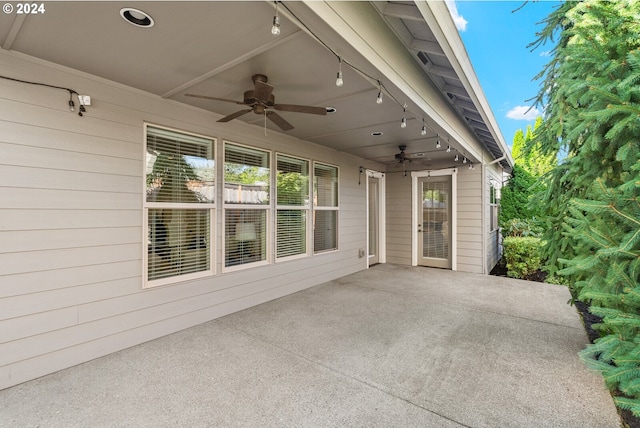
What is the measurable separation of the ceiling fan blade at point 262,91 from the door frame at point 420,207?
5254mm

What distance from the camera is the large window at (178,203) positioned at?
3.09 meters

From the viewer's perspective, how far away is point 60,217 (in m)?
2.48

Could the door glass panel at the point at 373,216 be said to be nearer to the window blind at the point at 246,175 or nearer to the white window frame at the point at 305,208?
the white window frame at the point at 305,208

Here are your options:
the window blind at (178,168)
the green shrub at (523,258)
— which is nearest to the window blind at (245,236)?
the window blind at (178,168)

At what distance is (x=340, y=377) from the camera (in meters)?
2.33

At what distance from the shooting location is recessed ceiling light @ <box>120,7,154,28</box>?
180cm

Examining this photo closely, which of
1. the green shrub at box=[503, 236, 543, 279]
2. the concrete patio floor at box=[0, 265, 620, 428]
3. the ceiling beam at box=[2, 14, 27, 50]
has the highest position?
the ceiling beam at box=[2, 14, 27, 50]

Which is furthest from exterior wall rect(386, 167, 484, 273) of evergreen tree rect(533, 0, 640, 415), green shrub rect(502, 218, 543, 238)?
evergreen tree rect(533, 0, 640, 415)

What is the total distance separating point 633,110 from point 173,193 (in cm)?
372

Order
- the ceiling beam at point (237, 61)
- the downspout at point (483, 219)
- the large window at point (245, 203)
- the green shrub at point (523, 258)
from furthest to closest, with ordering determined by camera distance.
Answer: the downspout at point (483, 219) → the green shrub at point (523, 258) → the large window at point (245, 203) → the ceiling beam at point (237, 61)

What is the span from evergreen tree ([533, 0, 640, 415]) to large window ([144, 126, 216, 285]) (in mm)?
3459

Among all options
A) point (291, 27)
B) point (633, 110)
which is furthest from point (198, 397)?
point (633, 110)

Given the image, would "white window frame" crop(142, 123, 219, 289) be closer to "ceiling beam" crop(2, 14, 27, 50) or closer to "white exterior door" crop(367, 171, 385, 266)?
"ceiling beam" crop(2, 14, 27, 50)

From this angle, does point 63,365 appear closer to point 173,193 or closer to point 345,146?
point 173,193
